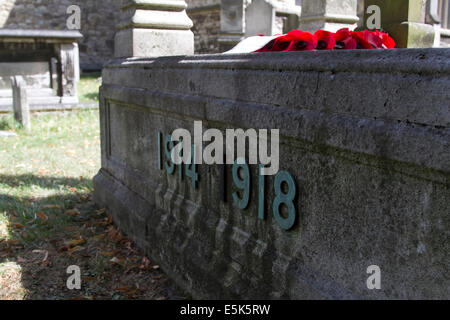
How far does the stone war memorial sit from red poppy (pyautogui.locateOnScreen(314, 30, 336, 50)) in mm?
457

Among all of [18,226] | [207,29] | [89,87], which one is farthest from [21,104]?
[207,29]

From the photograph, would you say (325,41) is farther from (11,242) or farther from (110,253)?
(11,242)

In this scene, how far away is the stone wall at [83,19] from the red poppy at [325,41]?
618 inches

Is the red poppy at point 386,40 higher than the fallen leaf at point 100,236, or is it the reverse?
the red poppy at point 386,40

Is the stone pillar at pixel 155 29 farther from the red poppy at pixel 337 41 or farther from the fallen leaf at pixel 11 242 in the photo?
the fallen leaf at pixel 11 242

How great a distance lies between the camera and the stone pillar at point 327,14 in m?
5.40

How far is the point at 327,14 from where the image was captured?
212 inches

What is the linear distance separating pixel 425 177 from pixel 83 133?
296 inches

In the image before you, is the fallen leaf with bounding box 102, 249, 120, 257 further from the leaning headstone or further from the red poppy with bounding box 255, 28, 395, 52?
the leaning headstone

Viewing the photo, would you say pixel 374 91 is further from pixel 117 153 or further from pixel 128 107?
pixel 117 153

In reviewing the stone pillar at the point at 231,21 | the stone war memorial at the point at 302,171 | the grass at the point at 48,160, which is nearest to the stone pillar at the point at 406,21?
the stone war memorial at the point at 302,171

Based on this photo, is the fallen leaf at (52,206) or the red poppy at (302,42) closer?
the red poppy at (302,42)
